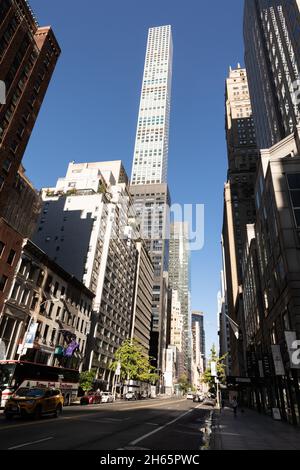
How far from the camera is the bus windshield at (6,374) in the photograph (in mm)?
27745

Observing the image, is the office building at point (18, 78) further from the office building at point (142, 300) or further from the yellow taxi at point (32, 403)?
the office building at point (142, 300)

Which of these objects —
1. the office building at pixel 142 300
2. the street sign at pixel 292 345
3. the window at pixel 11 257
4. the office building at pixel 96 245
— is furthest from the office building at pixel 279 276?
the office building at pixel 142 300

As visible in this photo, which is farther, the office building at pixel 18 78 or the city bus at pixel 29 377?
the office building at pixel 18 78

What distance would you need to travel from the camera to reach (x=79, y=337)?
6028 cm

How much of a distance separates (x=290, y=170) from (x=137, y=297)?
89137 millimetres

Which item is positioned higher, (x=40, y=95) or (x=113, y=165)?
(x=113, y=165)

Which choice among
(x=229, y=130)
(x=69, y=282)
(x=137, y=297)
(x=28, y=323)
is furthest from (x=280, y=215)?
(x=229, y=130)

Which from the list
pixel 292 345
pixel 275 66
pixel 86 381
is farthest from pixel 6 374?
pixel 275 66

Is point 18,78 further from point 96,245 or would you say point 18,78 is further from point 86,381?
point 86,381

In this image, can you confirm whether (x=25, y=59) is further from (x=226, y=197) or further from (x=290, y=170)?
(x=226, y=197)

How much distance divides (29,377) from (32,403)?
42.9 feet

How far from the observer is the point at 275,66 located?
8738 centimetres

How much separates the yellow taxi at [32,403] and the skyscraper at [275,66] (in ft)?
202

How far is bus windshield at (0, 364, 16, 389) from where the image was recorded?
2775 cm
